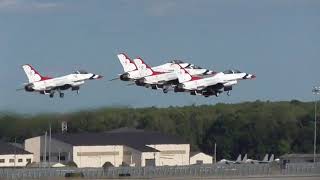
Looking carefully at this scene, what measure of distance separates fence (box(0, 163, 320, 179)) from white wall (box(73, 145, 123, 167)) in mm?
32320

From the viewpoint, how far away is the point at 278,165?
158250mm

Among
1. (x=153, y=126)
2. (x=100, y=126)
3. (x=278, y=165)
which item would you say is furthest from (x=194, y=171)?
(x=153, y=126)

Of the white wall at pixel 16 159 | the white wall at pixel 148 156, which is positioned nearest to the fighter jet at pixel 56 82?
the white wall at pixel 16 159

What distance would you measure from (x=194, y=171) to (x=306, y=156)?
5130 centimetres

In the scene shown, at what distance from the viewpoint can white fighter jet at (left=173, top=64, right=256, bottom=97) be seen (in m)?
110

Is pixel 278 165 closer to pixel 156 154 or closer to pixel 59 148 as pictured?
pixel 156 154

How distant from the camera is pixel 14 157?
530 feet

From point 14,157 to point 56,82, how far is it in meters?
58.5

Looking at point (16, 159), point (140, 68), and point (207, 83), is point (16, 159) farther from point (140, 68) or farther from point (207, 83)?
point (207, 83)

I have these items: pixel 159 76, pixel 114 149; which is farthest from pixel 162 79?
pixel 114 149

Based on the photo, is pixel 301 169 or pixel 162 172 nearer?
pixel 162 172

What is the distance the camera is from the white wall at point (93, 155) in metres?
164

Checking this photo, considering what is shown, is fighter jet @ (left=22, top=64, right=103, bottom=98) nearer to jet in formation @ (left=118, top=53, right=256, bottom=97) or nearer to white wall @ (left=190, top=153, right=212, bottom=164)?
jet in formation @ (left=118, top=53, right=256, bottom=97)

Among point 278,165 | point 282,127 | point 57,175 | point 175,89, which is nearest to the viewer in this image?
point 175,89
